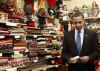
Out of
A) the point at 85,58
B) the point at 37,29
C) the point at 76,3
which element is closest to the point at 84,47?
the point at 85,58

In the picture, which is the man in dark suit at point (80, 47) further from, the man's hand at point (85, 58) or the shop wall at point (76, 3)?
the shop wall at point (76, 3)

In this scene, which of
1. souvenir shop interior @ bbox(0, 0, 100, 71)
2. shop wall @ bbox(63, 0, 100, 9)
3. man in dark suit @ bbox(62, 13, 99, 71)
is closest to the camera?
man in dark suit @ bbox(62, 13, 99, 71)

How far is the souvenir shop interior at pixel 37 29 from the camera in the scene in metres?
3.27

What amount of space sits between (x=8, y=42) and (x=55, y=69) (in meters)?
1.80

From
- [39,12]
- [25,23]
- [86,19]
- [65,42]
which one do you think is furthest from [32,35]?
[86,19]

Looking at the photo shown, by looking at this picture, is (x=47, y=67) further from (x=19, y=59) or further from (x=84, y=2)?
(x=84, y=2)

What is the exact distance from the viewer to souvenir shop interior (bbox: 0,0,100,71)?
3.27m

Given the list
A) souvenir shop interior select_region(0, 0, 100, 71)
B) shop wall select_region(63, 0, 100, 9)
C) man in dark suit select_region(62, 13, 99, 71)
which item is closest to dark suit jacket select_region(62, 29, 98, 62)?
man in dark suit select_region(62, 13, 99, 71)

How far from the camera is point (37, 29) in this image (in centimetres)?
408

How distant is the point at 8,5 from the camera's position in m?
3.44

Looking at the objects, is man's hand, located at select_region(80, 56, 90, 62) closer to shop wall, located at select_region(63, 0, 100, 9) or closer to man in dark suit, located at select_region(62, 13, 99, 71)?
man in dark suit, located at select_region(62, 13, 99, 71)

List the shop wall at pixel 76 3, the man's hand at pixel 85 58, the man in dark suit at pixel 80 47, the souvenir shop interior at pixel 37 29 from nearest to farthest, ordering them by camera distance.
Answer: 1. the man's hand at pixel 85 58
2. the man in dark suit at pixel 80 47
3. the souvenir shop interior at pixel 37 29
4. the shop wall at pixel 76 3

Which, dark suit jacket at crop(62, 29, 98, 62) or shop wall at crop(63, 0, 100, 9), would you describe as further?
shop wall at crop(63, 0, 100, 9)

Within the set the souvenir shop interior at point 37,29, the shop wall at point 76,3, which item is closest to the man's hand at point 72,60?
the souvenir shop interior at point 37,29
